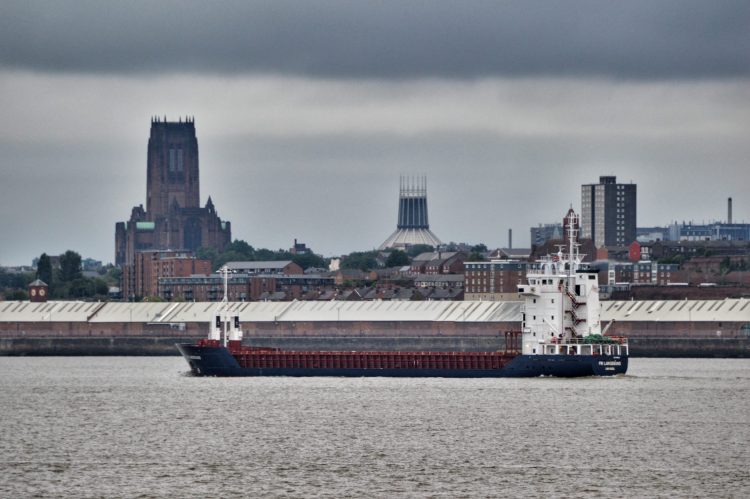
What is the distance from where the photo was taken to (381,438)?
60719 millimetres

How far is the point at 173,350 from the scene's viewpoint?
144250 millimetres

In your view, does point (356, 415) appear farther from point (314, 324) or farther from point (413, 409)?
point (314, 324)

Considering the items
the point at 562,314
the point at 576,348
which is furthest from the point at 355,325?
the point at 562,314

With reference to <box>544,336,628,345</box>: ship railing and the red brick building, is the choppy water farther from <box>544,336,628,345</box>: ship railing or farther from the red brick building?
the red brick building

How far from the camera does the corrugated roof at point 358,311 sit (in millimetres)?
136000

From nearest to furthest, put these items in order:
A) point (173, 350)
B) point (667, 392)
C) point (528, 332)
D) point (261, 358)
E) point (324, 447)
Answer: point (324, 447)
point (667, 392)
point (528, 332)
point (261, 358)
point (173, 350)

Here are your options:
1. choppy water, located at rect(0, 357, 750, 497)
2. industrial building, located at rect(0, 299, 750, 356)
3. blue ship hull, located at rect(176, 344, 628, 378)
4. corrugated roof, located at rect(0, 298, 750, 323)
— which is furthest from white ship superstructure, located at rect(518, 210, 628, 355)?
corrugated roof, located at rect(0, 298, 750, 323)

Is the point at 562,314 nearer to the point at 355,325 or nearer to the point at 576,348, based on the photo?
the point at 576,348

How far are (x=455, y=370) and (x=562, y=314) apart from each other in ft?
25.2

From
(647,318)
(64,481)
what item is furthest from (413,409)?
(647,318)

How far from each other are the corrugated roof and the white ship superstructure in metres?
45.7

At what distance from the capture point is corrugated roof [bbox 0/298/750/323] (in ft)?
446

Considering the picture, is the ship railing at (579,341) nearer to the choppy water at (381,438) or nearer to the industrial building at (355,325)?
the choppy water at (381,438)

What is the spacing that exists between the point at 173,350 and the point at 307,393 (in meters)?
63.2
